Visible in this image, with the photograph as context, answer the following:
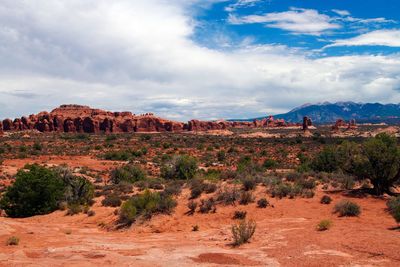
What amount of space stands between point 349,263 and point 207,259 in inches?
140

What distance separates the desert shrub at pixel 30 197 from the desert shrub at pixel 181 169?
10.6 metres

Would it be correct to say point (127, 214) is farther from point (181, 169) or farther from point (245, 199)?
point (181, 169)

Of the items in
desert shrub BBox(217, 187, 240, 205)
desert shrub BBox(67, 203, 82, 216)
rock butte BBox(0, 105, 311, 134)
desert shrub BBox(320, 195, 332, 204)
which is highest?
rock butte BBox(0, 105, 311, 134)

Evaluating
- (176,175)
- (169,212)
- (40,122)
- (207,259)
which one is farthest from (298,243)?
(40,122)

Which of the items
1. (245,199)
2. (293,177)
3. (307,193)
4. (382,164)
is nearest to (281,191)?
(307,193)

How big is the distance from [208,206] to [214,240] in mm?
4009

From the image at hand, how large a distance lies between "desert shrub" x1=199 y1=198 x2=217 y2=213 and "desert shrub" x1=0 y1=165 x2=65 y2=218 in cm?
837

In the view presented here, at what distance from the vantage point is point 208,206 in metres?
16.4

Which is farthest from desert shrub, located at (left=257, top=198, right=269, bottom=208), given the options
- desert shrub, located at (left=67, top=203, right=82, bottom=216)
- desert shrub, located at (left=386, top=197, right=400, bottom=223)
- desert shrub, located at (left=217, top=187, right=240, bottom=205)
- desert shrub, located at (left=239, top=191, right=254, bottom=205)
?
desert shrub, located at (left=67, top=203, right=82, bottom=216)

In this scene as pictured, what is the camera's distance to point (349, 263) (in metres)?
8.91

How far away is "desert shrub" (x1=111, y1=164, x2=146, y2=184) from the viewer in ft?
88.9

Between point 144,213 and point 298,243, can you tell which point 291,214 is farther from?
point 144,213

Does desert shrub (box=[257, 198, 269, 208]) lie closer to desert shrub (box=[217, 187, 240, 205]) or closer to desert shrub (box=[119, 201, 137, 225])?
desert shrub (box=[217, 187, 240, 205])

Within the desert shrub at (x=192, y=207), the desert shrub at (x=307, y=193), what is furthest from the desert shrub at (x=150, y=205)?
the desert shrub at (x=307, y=193)
